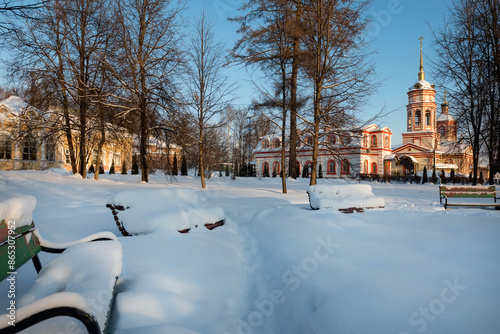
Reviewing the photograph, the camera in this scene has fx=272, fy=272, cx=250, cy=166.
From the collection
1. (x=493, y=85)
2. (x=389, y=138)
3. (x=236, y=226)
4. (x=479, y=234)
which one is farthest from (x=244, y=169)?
(x=479, y=234)

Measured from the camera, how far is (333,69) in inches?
431

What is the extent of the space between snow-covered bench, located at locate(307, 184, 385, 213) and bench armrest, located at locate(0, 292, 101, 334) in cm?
677

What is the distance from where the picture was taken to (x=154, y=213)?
201 inches

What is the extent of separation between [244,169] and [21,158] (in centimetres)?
2512

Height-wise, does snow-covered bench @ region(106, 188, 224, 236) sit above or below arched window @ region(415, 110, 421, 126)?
below

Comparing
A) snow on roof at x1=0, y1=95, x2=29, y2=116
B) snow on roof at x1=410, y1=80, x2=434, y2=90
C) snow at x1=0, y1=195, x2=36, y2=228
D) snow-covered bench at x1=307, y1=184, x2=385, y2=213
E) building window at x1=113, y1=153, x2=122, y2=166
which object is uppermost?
snow on roof at x1=410, y1=80, x2=434, y2=90

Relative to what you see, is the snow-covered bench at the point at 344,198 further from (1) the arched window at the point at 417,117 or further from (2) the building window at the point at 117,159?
(1) the arched window at the point at 417,117

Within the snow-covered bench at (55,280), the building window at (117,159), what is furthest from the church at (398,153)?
the snow-covered bench at (55,280)

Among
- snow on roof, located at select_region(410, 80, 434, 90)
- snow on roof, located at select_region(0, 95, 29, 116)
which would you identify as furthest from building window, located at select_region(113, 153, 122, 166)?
snow on roof, located at select_region(410, 80, 434, 90)

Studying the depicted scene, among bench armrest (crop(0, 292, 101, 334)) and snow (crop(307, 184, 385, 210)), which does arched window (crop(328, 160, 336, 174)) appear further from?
bench armrest (crop(0, 292, 101, 334))

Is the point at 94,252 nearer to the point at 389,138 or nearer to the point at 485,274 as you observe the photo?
the point at 485,274

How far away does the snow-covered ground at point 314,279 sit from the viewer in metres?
2.41

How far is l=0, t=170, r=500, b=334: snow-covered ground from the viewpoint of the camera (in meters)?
2.41

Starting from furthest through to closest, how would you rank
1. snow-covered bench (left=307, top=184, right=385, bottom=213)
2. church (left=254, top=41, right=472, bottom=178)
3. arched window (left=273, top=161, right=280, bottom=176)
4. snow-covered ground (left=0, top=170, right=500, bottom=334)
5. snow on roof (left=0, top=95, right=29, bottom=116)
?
arched window (left=273, top=161, right=280, bottom=176) < church (left=254, top=41, right=472, bottom=178) < snow on roof (left=0, top=95, right=29, bottom=116) < snow-covered bench (left=307, top=184, right=385, bottom=213) < snow-covered ground (left=0, top=170, right=500, bottom=334)
